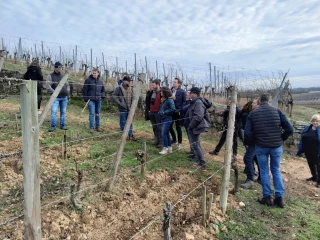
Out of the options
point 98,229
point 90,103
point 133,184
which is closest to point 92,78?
point 90,103

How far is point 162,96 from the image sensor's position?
21.6 feet

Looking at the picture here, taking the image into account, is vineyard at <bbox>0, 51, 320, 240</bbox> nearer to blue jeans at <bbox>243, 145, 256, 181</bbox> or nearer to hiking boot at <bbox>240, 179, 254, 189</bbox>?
hiking boot at <bbox>240, 179, 254, 189</bbox>

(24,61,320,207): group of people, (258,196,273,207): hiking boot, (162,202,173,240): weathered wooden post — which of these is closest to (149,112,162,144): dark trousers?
(24,61,320,207): group of people

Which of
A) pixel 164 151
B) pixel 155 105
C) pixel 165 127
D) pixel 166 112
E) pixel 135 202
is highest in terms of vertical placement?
pixel 155 105

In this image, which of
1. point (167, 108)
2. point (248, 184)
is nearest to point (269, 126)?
point (248, 184)

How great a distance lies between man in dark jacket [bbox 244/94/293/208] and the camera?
4.45 metres

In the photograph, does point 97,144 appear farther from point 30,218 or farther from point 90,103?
point 30,218

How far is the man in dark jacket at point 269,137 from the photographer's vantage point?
4.45 metres

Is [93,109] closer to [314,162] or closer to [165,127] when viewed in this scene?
A: [165,127]

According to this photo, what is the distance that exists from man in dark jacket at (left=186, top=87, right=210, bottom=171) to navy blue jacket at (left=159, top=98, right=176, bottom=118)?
595 millimetres

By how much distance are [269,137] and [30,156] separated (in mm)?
3665

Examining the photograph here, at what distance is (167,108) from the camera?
252 inches

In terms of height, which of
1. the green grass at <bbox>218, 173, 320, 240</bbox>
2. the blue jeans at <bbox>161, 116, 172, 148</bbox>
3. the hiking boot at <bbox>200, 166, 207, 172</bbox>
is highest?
the blue jeans at <bbox>161, 116, 172, 148</bbox>

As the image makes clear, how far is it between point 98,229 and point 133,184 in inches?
54.1
